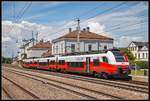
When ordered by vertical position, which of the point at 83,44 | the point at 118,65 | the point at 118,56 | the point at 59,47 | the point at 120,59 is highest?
the point at 83,44

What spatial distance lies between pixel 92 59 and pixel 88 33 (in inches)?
2631

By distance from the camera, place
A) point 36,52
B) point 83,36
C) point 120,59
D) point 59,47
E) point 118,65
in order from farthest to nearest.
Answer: point 36,52
point 59,47
point 83,36
point 120,59
point 118,65

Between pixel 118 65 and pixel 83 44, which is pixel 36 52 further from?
pixel 118 65

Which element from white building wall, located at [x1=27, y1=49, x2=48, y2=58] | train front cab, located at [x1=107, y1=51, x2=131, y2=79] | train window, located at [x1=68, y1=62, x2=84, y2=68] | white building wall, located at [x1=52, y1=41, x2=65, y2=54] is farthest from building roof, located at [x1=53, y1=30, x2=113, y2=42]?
train front cab, located at [x1=107, y1=51, x2=131, y2=79]

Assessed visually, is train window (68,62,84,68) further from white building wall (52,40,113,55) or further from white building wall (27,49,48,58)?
white building wall (27,49,48,58)

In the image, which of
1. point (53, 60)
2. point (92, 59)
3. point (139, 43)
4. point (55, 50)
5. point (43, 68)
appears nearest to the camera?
point (92, 59)

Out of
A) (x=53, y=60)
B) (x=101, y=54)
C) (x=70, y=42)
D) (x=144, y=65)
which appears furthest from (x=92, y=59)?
(x=70, y=42)

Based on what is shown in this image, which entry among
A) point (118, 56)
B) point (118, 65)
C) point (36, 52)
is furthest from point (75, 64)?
point (36, 52)

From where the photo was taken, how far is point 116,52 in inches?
1312

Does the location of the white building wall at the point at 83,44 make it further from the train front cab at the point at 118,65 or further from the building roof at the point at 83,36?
the train front cab at the point at 118,65

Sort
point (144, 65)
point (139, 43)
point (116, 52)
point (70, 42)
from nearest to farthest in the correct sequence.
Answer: point (116, 52)
point (144, 65)
point (70, 42)
point (139, 43)

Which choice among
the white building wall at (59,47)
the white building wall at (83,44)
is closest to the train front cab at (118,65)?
the white building wall at (83,44)

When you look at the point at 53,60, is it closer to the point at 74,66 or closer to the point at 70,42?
the point at 74,66

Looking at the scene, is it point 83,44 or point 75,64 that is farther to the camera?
point 83,44
